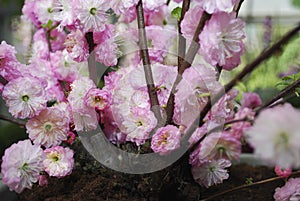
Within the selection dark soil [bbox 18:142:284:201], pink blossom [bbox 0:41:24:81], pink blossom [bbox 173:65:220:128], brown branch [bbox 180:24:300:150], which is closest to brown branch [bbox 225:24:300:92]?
brown branch [bbox 180:24:300:150]

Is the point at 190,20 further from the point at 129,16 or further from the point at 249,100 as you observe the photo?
the point at 249,100

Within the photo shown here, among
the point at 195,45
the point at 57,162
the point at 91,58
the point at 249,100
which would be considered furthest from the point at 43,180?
the point at 249,100

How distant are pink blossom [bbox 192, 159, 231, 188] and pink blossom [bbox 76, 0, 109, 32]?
0.23 metres

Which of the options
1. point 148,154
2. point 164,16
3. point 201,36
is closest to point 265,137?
point 201,36

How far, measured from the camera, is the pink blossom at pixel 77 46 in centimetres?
65

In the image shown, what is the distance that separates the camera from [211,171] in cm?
68

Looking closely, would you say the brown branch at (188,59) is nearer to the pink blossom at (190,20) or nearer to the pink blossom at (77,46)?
the pink blossom at (190,20)

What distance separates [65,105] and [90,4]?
0.49 ft

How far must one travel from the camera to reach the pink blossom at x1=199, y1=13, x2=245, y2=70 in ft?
1.75

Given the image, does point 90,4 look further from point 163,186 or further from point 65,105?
point 163,186

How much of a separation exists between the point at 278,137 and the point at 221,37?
16cm

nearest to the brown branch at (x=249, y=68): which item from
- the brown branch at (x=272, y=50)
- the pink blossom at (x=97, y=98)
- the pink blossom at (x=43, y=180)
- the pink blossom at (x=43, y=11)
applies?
the brown branch at (x=272, y=50)

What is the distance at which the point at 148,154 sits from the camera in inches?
26.3

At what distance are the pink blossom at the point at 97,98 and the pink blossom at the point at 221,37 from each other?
16 cm
